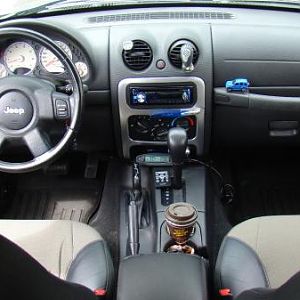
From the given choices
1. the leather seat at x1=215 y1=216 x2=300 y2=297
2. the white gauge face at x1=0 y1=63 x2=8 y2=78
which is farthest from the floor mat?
the leather seat at x1=215 y1=216 x2=300 y2=297

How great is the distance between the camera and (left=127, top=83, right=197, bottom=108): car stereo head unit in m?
2.01

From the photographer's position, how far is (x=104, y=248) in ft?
5.65

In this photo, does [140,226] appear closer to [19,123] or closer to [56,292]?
[19,123]

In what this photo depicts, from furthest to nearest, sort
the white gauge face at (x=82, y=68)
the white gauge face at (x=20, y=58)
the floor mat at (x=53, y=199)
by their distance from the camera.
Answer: the floor mat at (x=53, y=199) → the white gauge face at (x=82, y=68) → the white gauge face at (x=20, y=58)

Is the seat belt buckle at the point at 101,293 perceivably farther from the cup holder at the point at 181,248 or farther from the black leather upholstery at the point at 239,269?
the cup holder at the point at 181,248

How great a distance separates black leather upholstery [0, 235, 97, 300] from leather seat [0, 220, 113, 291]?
357 mm

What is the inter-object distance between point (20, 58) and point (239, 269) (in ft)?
3.20

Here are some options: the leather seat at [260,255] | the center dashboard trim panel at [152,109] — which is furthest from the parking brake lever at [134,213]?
the leather seat at [260,255]

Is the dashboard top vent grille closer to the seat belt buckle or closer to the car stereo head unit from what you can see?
the car stereo head unit

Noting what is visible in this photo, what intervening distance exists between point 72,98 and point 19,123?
0.18 meters

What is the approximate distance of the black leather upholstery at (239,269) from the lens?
153 cm

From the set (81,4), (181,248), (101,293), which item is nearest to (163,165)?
(181,248)

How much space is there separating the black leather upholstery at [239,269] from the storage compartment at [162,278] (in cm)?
23

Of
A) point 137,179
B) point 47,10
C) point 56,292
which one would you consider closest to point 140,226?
point 137,179
